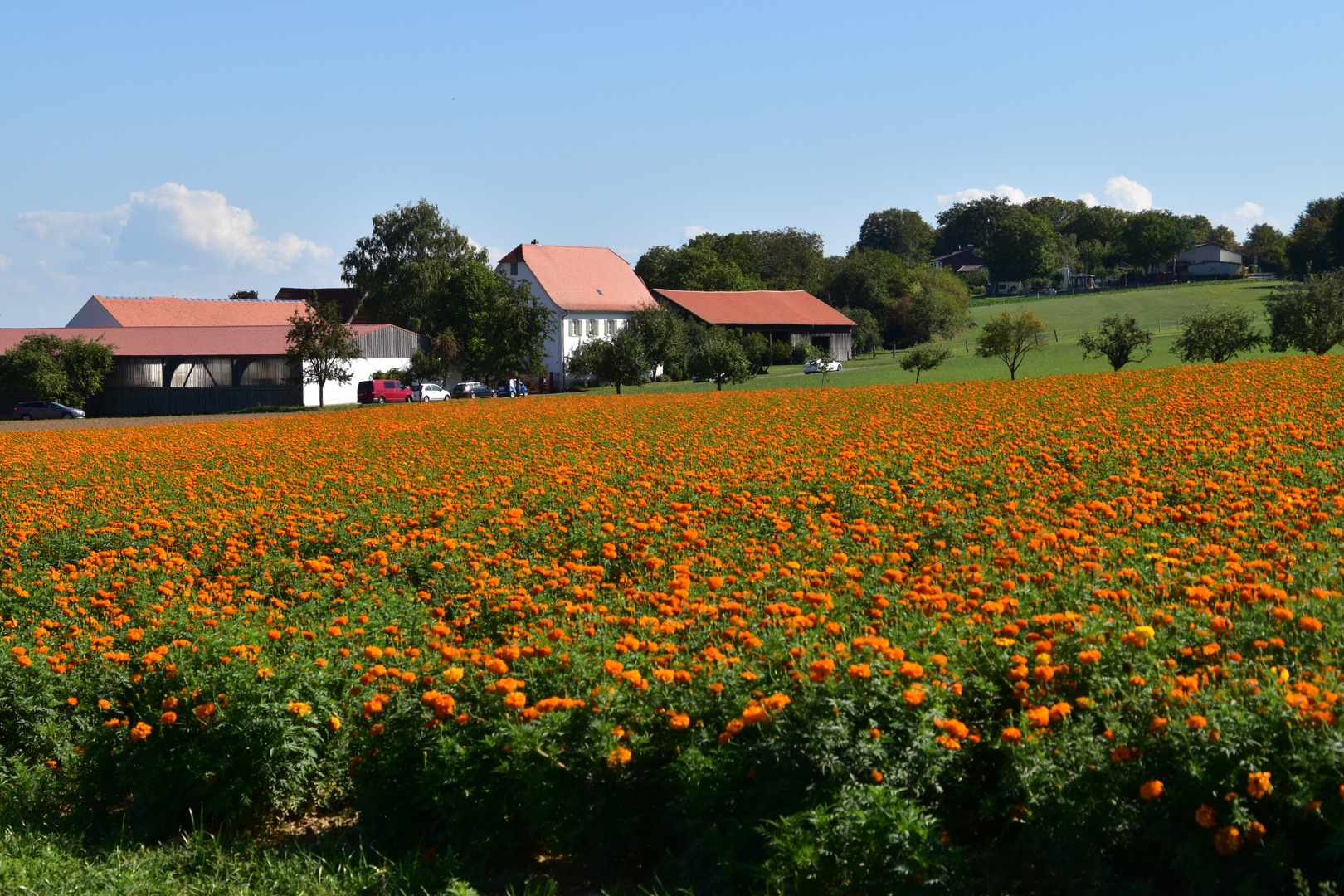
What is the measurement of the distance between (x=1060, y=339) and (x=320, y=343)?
57699 millimetres

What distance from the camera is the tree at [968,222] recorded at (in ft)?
573

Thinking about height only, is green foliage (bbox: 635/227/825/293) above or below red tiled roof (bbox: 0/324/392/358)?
above

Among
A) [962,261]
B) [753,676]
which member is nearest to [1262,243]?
[962,261]

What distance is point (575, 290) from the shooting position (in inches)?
2908

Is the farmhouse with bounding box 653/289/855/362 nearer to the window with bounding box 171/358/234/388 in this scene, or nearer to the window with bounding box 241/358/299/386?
the window with bounding box 241/358/299/386

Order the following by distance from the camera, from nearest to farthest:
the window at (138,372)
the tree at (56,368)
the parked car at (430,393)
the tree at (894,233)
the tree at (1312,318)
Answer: the tree at (1312,318) → the tree at (56,368) → the window at (138,372) → the parked car at (430,393) → the tree at (894,233)

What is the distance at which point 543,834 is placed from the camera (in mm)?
4445

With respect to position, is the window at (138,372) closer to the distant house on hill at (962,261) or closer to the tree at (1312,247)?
the tree at (1312,247)

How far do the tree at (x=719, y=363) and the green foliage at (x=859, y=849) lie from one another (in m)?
42.9

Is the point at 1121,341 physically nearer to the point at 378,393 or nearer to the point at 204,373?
the point at 378,393

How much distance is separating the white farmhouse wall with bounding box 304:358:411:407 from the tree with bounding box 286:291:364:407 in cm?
152

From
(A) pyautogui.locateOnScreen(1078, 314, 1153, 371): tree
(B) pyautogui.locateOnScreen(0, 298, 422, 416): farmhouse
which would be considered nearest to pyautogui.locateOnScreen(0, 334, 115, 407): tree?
(B) pyautogui.locateOnScreen(0, 298, 422, 416): farmhouse

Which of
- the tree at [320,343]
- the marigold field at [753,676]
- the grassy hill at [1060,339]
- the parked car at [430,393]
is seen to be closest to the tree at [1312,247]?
the grassy hill at [1060,339]

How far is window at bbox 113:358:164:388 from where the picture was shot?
5375cm
